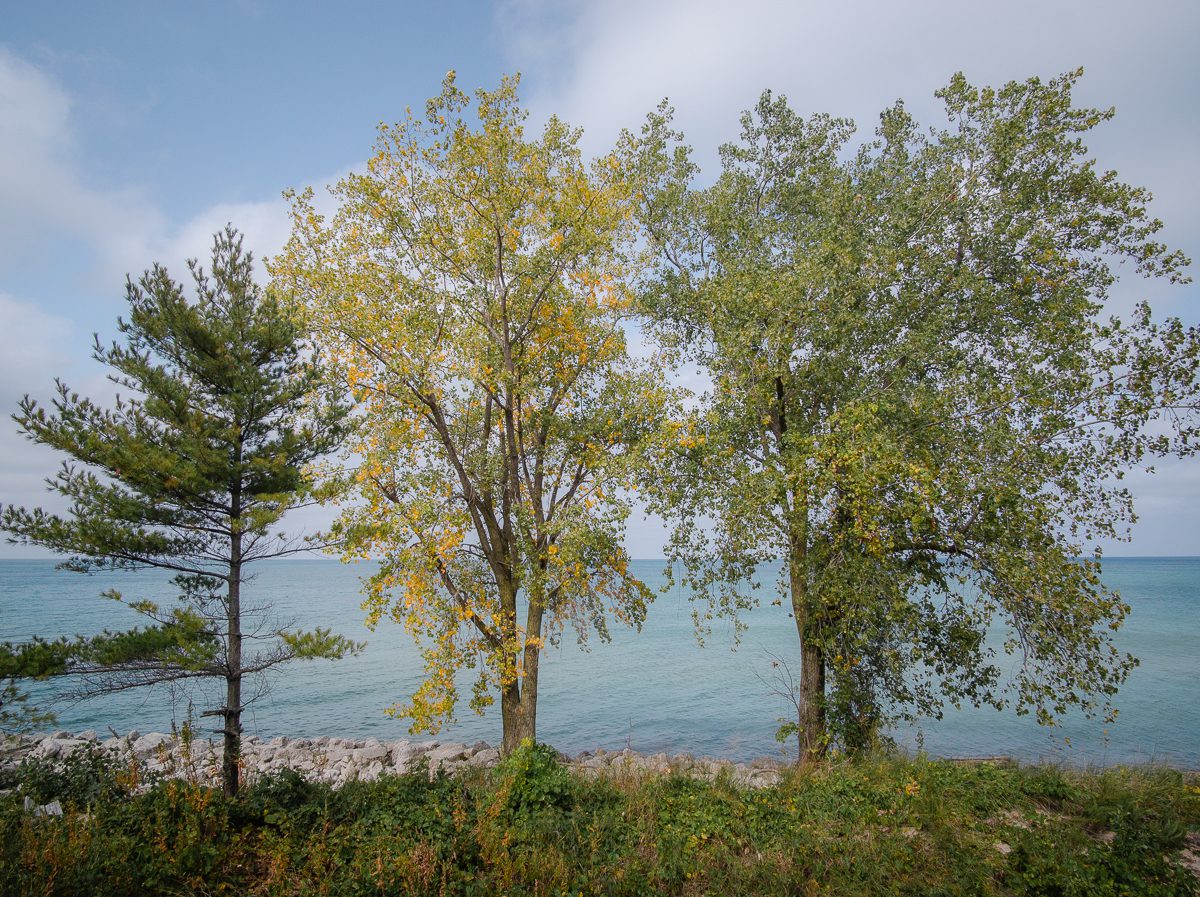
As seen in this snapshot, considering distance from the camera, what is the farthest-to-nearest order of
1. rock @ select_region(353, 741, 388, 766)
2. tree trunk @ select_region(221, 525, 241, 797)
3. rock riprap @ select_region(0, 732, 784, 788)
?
rock @ select_region(353, 741, 388, 766)
rock riprap @ select_region(0, 732, 784, 788)
tree trunk @ select_region(221, 525, 241, 797)

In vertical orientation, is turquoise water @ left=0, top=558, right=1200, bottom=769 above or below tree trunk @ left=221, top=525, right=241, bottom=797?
below

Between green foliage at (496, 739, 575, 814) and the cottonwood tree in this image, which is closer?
green foliage at (496, 739, 575, 814)

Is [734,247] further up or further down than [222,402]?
further up

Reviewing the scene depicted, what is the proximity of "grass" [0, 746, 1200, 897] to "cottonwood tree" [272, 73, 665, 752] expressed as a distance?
326 cm

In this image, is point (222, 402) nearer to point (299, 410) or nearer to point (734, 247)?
point (299, 410)

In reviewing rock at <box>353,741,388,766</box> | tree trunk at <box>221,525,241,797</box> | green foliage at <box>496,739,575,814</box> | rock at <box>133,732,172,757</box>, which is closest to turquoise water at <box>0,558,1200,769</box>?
rock at <box>133,732,172,757</box>

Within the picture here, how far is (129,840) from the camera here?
6176 mm

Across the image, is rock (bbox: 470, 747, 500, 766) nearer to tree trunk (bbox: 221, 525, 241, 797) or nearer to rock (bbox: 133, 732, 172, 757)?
tree trunk (bbox: 221, 525, 241, 797)

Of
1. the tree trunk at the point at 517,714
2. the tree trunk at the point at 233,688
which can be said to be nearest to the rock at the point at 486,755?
the tree trunk at the point at 517,714

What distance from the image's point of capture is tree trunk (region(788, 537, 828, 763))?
11219mm

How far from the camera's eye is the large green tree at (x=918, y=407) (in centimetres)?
952

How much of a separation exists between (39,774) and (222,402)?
582cm

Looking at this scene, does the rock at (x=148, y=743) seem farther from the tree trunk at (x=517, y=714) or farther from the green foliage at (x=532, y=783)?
the green foliage at (x=532, y=783)

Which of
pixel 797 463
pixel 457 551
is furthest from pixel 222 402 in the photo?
pixel 797 463
